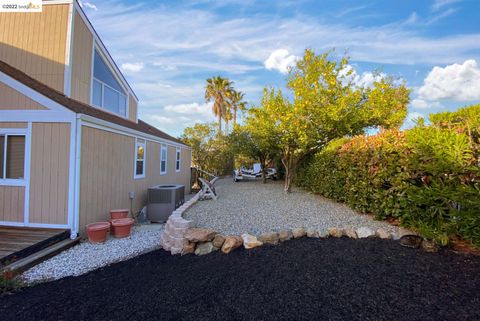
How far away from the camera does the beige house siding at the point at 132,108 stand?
33.8ft

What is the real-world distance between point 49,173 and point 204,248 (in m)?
3.76

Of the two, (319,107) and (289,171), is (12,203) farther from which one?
(319,107)

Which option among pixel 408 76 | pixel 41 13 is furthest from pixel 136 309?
pixel 408 76

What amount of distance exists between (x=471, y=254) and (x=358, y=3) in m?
6.88

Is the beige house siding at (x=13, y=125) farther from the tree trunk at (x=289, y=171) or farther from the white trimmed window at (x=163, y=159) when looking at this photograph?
the tree trunk at (x=289, y=171)

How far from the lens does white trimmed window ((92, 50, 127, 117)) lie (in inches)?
330

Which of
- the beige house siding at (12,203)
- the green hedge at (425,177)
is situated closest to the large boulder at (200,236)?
the green hedge at (425,177)

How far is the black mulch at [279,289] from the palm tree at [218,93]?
25.3m

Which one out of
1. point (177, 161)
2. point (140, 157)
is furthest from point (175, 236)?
point (177, 161)

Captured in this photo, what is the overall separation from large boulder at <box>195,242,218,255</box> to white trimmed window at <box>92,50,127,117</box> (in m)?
6.42

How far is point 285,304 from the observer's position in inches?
98.1

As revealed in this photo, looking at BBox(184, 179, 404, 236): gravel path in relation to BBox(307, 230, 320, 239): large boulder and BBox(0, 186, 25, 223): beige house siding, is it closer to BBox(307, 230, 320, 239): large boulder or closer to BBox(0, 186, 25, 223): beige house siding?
BBox(307, 230, 320, 239): large boulder

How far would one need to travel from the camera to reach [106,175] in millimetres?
6695

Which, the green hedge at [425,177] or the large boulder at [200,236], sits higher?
the green hedge at [425,177]
